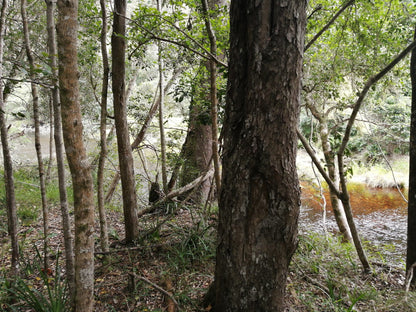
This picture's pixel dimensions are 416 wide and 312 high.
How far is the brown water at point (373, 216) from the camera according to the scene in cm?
746

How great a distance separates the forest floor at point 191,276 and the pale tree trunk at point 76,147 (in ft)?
1.37

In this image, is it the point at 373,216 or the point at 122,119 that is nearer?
the point at 122,119

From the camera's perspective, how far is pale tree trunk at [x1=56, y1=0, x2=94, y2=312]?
1.86 metres

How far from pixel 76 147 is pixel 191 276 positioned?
6.35 ft

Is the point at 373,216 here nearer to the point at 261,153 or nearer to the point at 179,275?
the point at 179,275

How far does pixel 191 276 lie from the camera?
120 inches

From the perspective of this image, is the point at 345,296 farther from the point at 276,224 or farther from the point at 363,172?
the point at 363,172

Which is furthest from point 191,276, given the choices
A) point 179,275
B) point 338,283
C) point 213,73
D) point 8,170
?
point 213,73

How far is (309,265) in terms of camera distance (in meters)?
3.45

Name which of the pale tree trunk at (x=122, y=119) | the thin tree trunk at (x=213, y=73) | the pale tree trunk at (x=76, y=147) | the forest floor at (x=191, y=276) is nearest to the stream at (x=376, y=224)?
the forest floor at (x=191, y=276)

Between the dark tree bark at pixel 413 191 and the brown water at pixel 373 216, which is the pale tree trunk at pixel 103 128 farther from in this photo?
the brown water at pixel 373 216

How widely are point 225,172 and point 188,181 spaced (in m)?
3.72

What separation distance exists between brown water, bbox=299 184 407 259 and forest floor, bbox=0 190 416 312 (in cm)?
285

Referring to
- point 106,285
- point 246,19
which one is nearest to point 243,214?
point 246,19
